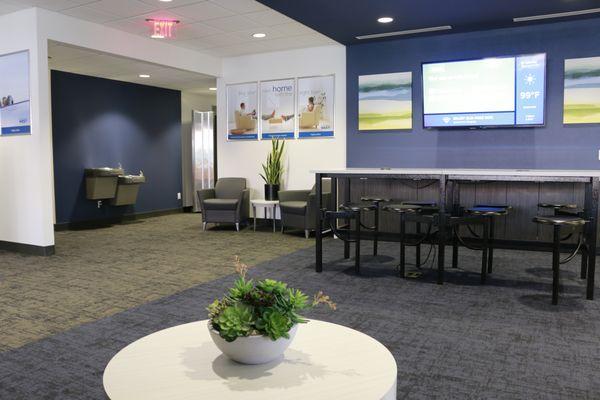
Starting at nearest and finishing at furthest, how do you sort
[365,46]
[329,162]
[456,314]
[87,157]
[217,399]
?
1. [217,399]
2. [456,314]
3. [365,46]
4. [329,162]
5. [87,157]

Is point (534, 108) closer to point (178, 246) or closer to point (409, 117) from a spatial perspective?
point (409, 117)

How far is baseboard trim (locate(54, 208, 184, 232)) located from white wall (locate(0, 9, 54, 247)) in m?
1.93

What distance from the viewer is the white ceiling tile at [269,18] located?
5289mm

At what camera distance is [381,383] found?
1.28 meters

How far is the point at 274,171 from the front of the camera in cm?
711

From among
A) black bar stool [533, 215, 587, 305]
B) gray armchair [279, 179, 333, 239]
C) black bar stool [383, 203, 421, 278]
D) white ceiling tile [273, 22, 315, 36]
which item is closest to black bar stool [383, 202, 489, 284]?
black bar stool [383, 203, 421, 278]

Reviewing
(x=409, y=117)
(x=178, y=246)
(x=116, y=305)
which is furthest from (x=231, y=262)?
(x=409, y=117)

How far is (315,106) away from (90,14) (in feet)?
9.76

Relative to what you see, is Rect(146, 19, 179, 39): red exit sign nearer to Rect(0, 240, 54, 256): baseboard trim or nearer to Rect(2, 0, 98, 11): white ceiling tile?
Rect(2, 0, 98, 11): white ceiling tile

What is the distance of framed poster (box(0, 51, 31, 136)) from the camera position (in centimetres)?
518

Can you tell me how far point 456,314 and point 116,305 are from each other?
2267 mm

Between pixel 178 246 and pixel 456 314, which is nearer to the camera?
pixel 456 314

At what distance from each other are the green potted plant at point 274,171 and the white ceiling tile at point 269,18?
1.91 m

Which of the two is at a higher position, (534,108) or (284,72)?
(284,72)
